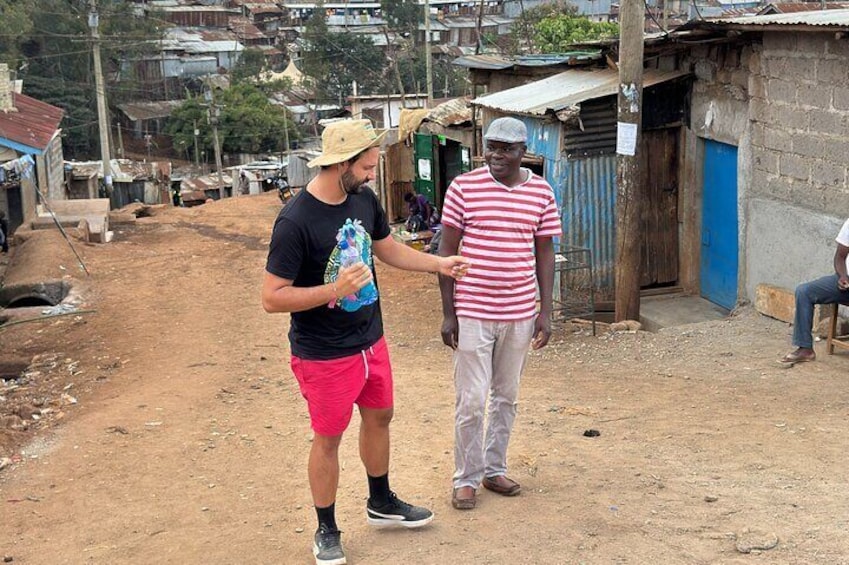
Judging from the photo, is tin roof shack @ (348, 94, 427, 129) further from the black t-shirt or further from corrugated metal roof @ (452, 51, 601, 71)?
the black t-shirt

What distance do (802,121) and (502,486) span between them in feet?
18.9

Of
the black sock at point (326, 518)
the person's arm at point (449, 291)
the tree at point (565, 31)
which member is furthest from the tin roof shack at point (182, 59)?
the black sock at point (326, 518)

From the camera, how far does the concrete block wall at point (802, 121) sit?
8758 mm

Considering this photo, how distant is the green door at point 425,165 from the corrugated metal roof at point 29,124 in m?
6.93

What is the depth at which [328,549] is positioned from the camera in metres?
4.25

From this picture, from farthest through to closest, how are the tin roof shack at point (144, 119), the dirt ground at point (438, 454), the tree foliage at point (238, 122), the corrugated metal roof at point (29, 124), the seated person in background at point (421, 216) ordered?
1. the tin roof shack at point (144, 119)
2. the tree foliage at point (238, 122)
3. the corrugated metal roof at point (29, 124)
4. the seated person in background at point (421, 216)
5. the dirt ground at point (438, 454)

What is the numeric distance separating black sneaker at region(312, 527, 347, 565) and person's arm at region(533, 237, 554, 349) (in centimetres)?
123

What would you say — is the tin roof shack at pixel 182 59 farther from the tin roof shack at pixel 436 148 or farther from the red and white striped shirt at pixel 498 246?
A: the red and white striped shirt at pixel 498 246

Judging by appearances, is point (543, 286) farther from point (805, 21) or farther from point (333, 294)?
point (805, 21)

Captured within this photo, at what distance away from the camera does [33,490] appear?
5980mm

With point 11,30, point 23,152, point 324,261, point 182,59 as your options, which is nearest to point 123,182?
point 11,30

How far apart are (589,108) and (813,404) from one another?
510 centimetres

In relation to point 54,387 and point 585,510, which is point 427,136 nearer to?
point 54,387

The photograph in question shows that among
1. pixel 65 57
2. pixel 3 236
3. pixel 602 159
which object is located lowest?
pixel 3 236
